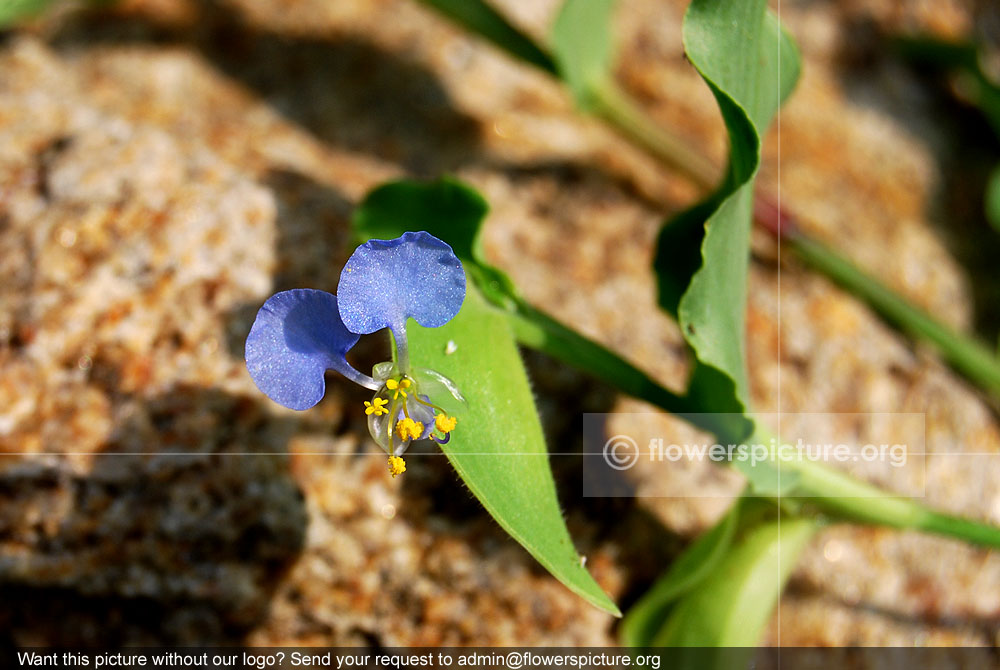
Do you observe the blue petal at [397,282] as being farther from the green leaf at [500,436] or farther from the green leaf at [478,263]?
the green leaf at [478,263]

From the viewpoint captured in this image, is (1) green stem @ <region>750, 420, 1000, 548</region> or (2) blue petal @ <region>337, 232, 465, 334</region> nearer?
(2) blue petal @ <region>337, 232, 465, 334</region>

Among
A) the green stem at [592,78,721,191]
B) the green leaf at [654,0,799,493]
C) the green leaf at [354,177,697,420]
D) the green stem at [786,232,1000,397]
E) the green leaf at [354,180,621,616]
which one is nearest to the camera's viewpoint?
the green leaf at [354,180,621,616]

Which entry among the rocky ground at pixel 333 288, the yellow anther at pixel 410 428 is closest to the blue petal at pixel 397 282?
the yellow anther at pixel 410 428

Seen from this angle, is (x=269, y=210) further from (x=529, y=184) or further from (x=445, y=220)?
(x=529, y=184)

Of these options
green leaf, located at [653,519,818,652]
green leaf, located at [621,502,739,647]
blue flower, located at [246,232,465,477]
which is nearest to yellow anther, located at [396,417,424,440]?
blue flower, located at [246,232,465,477]

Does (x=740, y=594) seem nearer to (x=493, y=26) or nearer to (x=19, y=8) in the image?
(x=493, y=26)

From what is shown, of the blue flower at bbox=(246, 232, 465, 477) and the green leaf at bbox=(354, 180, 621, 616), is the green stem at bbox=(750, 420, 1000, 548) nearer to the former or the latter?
the green leaf at bbox=(354, 180, 621, 616)

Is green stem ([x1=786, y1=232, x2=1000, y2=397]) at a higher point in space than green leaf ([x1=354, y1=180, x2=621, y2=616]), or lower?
lower
